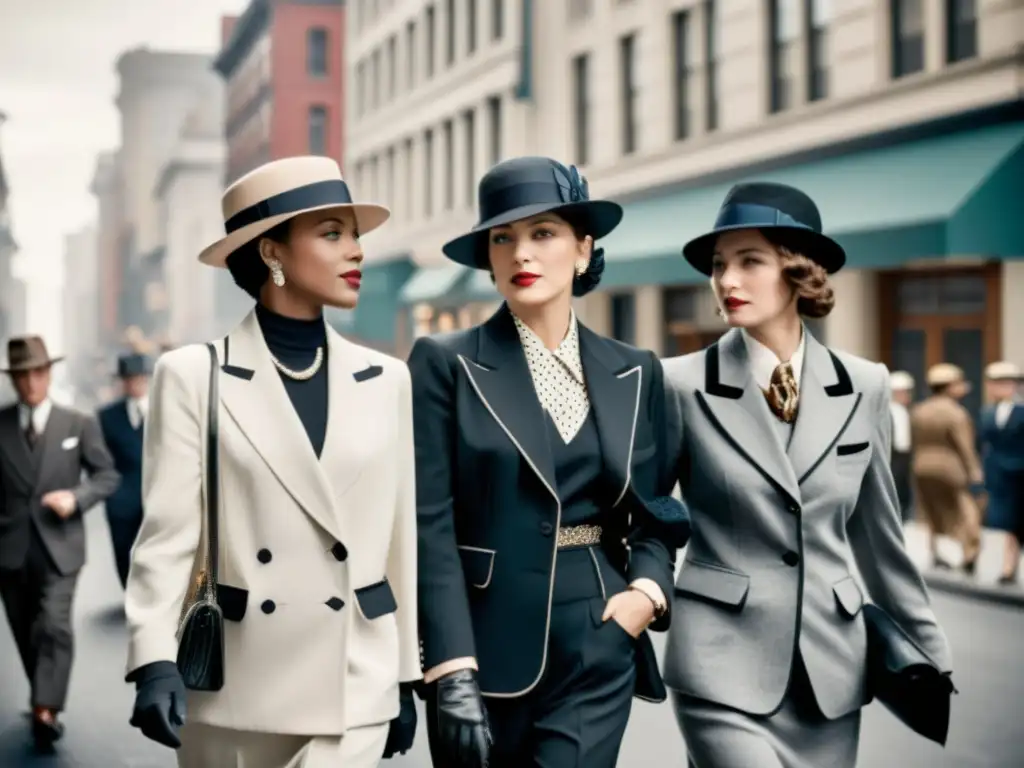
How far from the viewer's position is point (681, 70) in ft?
84.3

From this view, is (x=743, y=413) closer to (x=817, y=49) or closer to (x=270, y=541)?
(x=270, y=541)

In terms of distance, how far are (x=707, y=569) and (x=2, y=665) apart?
8.33 metres

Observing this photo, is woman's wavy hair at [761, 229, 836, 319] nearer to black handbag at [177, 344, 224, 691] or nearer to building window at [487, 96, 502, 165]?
black handbag at [177, 344, 224, 691]

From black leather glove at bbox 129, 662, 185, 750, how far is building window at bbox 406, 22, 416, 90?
1481 inches

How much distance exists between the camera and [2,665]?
1138 cm

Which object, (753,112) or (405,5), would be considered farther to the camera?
(405,5)

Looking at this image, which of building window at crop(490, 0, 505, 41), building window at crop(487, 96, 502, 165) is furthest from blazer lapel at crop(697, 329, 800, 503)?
building window at crop(490, 0, 505, 41)

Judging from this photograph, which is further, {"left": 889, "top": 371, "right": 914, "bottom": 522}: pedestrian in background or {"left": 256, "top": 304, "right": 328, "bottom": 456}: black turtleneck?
{"left": 889, "top": 371, "right": 914, "bottom": 522}: pedestrian in background

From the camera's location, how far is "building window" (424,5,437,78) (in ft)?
128

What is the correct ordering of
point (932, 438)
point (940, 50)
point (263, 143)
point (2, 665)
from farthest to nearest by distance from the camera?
point (263, 143)
point (940, 50)
point (932, 438)
point (2, 665)

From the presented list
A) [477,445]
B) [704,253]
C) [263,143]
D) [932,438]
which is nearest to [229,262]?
[477,445]

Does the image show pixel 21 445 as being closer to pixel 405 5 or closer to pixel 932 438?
pixel 932 438

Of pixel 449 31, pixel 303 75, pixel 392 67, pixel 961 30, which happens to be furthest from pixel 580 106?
pixel 303 75

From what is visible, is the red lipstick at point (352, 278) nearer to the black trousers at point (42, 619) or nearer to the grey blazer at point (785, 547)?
the grey blazer at point (785, 547)
